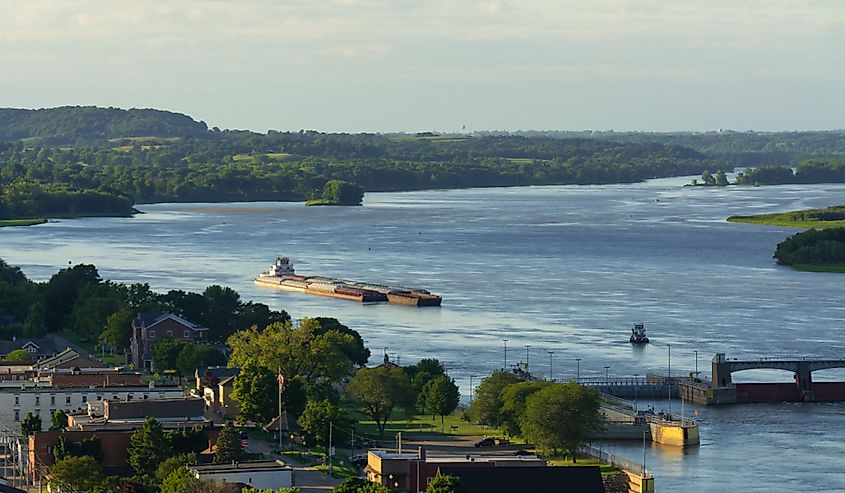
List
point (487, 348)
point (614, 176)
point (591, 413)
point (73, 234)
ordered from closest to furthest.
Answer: point (591, 413) → point (487, 348) → point (73, 234) → point (614, 176)

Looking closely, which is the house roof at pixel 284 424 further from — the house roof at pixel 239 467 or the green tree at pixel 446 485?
the green tree at pixel 446 485

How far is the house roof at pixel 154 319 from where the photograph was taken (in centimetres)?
4653

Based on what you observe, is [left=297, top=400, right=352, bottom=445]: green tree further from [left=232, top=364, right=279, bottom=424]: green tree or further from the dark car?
the dark car

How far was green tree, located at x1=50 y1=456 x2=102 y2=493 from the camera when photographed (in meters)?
28.7

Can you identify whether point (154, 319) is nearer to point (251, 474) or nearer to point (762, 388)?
point (762, 388)

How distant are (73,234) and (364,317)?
143ft

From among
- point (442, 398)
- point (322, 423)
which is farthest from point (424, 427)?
point (322, 423)

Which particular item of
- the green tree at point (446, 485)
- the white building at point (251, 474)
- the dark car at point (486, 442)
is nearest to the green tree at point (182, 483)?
the white building at point (251, 474)

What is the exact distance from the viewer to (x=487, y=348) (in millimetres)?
49594

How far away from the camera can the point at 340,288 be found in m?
68.4

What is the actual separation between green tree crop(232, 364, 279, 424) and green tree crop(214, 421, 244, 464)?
511 centimetres

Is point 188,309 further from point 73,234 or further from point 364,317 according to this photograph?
point 73,234

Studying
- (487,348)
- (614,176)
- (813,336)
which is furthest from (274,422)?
(614,176)

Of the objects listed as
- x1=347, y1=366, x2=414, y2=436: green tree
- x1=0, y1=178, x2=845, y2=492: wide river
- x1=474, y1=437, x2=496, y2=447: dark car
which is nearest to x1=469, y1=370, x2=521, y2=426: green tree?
x1=347, y1=366, x2=414, y2=436: green tree
